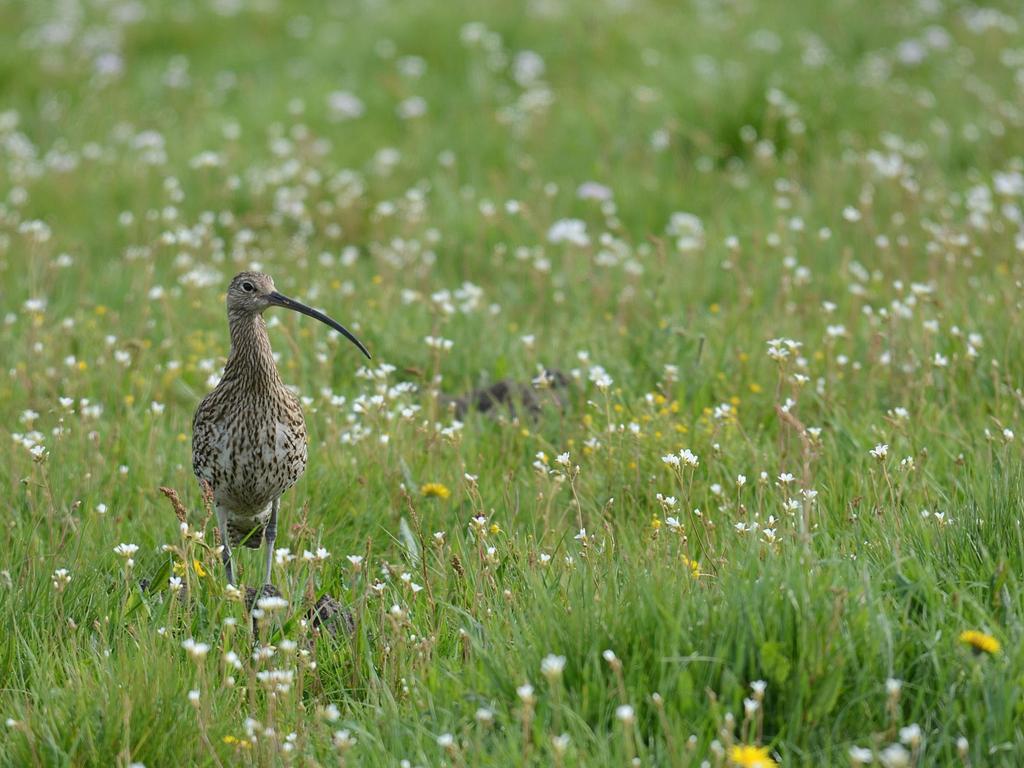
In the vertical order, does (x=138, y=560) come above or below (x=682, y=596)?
below

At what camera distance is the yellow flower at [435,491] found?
527 cm

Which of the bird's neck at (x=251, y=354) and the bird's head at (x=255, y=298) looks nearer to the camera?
the bird's neck at (x=251, y=354)

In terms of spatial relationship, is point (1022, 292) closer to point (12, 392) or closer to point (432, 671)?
point (432, 671)

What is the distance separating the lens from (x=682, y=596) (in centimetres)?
391

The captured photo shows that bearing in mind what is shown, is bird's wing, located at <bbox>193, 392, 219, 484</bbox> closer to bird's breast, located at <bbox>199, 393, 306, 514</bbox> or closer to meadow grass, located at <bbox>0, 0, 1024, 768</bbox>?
bird's breast, located at <bbox>199, 393, 306, 514</bbox>

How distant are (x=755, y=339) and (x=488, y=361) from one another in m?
1.46

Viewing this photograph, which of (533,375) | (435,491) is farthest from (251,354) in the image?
(533,375)

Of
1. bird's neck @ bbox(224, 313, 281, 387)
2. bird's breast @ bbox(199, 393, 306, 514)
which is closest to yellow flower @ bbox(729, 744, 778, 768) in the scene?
bird's breast @ bbox(199, 393, 306, 514)

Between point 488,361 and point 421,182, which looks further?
point 421,182

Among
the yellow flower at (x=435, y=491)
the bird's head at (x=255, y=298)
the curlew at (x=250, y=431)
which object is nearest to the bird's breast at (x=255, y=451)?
the curlew at (x=250, y=431)

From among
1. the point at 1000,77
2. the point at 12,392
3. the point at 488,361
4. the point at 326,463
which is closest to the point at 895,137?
the point at 1000,77

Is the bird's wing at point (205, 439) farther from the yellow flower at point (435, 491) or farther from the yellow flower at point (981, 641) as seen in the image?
the yellow flower at point (981, 641)

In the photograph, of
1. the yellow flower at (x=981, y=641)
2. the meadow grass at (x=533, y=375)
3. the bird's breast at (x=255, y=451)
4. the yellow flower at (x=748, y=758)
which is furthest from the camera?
the bird's breast at (x=255, y=451)

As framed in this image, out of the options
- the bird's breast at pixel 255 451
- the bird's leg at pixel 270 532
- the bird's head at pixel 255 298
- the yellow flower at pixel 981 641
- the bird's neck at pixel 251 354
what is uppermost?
the bird's head at pixel 255 298
